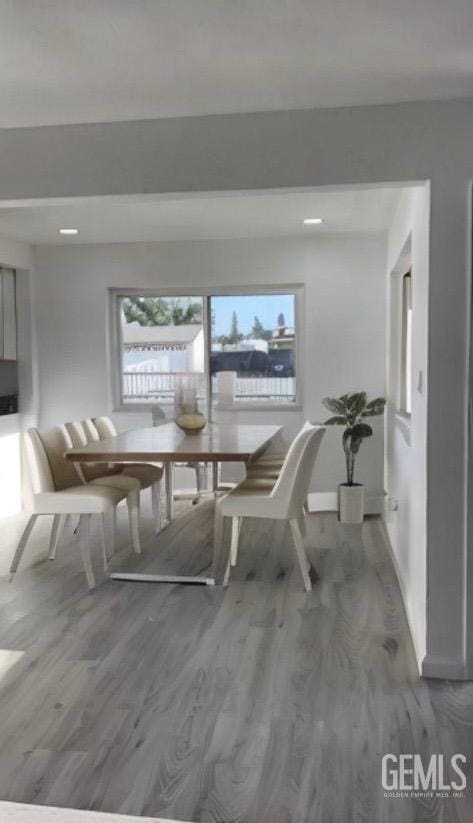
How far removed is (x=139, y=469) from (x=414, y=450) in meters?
2.34

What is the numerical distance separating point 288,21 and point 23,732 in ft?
7.94

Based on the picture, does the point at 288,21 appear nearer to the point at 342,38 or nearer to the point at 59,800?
the point at 342,38

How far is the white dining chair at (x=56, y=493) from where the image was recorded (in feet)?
13.4

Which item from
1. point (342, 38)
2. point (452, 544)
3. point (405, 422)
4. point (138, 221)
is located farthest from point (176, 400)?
point (342, 38)

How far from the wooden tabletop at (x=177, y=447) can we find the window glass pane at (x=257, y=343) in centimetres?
125

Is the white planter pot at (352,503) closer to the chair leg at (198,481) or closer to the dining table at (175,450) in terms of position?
the dining table at (175,450)

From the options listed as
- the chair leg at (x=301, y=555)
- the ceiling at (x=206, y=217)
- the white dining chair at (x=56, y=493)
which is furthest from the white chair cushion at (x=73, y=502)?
the ceiling at (x=206, y=217)

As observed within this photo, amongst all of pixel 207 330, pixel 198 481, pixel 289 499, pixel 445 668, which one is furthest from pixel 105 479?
pixel 445 668

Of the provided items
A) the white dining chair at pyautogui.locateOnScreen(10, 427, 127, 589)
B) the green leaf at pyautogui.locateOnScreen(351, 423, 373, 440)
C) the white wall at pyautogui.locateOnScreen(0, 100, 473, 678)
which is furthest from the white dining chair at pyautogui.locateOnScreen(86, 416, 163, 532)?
the white wall at pyautogui.locateOnScreen(0, 100, 473, 678)

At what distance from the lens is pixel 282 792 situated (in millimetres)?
2133

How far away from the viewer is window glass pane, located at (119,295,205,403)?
6391mm

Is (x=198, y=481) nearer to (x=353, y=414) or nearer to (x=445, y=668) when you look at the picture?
(x=353, y=414)

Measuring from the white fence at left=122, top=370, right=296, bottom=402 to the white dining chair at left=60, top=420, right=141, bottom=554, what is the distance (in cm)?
136

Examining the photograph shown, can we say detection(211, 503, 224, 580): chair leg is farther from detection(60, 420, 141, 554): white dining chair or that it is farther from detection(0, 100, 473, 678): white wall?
detection(0, 100, 473, 678): white wall
